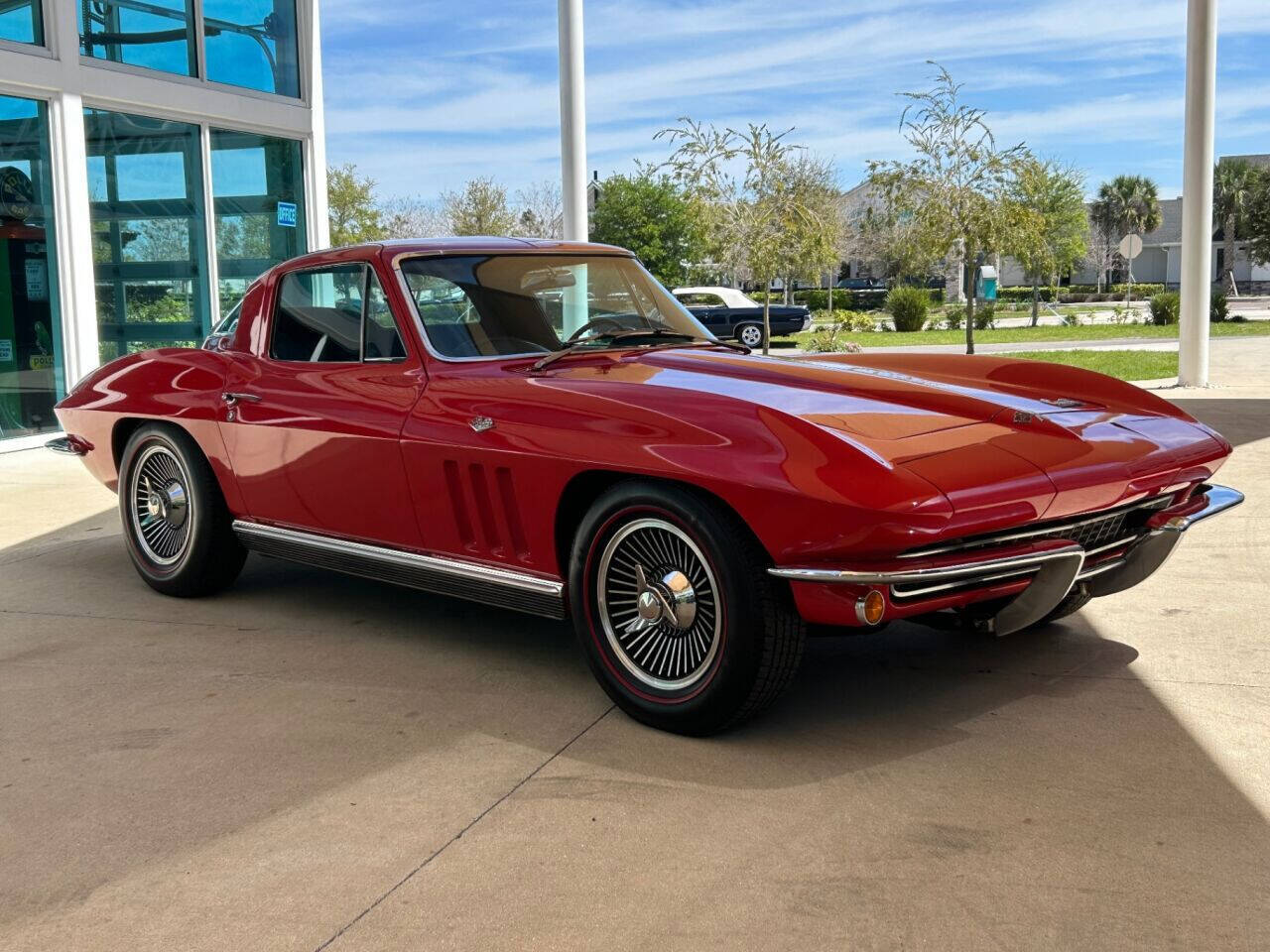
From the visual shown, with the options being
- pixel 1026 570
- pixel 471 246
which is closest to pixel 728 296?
pixel 471 246

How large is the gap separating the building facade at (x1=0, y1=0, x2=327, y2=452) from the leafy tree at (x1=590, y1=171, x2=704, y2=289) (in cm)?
4190

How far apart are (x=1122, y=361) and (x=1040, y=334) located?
39.5 ft

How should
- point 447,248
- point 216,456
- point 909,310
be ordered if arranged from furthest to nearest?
point 909,310, point 216,456, point 447,248

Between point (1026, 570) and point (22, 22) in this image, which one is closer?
point (1026, 570)

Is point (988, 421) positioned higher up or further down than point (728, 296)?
further down

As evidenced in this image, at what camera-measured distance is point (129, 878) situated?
2838mm

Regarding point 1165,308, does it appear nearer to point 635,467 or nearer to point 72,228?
point 72,228

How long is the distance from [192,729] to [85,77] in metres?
8.85

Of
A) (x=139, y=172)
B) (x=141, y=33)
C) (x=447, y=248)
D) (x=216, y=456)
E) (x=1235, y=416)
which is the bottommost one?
(x=1235, y=416)

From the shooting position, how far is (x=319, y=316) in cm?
490

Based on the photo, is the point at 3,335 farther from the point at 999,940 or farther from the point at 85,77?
the point at 999,940

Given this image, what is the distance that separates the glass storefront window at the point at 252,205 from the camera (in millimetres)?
12547

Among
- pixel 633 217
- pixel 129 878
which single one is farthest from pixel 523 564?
pixel 633 217

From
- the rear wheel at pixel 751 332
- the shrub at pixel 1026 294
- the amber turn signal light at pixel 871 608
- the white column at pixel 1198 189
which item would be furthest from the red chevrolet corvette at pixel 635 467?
the shrub at pixel 1026 294
